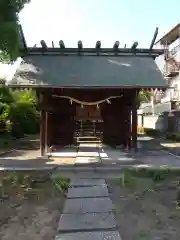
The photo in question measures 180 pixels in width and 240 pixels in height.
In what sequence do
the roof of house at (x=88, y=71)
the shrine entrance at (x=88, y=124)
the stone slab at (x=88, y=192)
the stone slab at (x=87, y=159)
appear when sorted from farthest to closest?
the shrine entrance at (x=88, y=124)
the roof of house at (x=88, y=71)
the stone slab at (x=87, y=159)
the stone slab at (x=88, y=192)

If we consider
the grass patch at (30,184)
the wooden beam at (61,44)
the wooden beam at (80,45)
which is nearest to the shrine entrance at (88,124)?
the wooden beam at (80,45)

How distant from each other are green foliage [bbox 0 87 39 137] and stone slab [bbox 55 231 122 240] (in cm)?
1591

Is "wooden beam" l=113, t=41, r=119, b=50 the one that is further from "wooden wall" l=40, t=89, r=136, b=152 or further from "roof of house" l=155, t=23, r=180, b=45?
"roof of house" l=155, t=23, r=180, b=45

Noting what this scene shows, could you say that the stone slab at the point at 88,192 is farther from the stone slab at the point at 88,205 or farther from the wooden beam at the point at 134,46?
the wooden beam at the point at 134,46

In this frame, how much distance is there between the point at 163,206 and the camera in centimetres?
652

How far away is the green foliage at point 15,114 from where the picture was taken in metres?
21.7

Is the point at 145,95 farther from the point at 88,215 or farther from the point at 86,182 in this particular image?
the point at 88,215

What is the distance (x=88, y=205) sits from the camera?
6.27m

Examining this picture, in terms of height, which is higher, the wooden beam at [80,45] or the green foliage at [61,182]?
the wooden beam at [80,45]

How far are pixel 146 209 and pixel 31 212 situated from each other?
7.11 ft

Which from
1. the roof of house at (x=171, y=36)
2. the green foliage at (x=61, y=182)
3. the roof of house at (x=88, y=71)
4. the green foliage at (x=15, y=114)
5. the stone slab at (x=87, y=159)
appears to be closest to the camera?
the green foliage at (x=61, y=182)

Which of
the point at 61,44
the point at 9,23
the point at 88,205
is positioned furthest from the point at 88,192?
the point at 61,44

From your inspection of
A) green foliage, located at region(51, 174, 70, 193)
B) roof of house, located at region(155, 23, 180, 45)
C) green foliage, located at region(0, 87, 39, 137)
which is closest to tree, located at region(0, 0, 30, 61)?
green foliage, located at region(51, 174, 70, 193)

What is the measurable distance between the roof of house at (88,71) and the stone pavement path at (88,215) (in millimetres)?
5798
